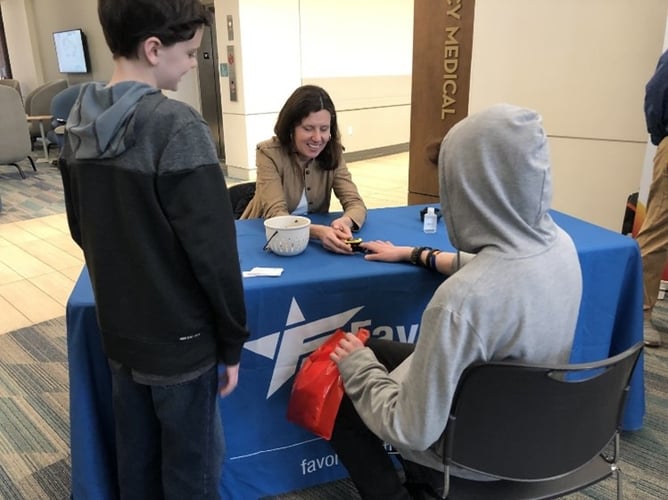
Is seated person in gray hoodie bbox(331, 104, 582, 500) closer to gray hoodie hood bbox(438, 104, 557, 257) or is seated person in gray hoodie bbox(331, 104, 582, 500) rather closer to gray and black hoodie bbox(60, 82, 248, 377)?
gray hoodie hood bbox(438, 104, 557, 257)

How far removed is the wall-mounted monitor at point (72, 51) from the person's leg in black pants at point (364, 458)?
8022 millimetres

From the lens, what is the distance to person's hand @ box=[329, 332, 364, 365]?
117cm

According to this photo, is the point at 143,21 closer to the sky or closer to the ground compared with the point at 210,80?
closer to the sky

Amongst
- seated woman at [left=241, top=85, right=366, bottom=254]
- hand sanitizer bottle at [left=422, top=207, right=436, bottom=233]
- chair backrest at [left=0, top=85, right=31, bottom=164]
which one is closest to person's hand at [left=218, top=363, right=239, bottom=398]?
seated woman at [left=241, top=85, right=366, bottom=254]

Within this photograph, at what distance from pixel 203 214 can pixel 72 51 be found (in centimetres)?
832

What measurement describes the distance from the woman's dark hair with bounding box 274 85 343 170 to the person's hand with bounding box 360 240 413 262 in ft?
2.00

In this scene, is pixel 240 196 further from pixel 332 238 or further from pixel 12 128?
pixel 12 128

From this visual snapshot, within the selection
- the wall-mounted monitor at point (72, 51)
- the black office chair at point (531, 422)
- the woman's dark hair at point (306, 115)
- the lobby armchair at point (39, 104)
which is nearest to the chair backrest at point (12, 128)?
the lobby armchair at point (39, 104)

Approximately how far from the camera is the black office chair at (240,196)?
220 centimetres

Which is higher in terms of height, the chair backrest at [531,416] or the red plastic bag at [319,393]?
the chair backrest at [531,416]

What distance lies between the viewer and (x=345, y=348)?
1186 mm

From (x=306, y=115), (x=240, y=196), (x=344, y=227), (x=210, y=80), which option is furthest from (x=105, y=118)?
(x=210, y=80)

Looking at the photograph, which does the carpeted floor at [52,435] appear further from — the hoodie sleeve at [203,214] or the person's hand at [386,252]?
the hoodie sleeve at [203,214]

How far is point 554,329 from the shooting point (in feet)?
3.15
